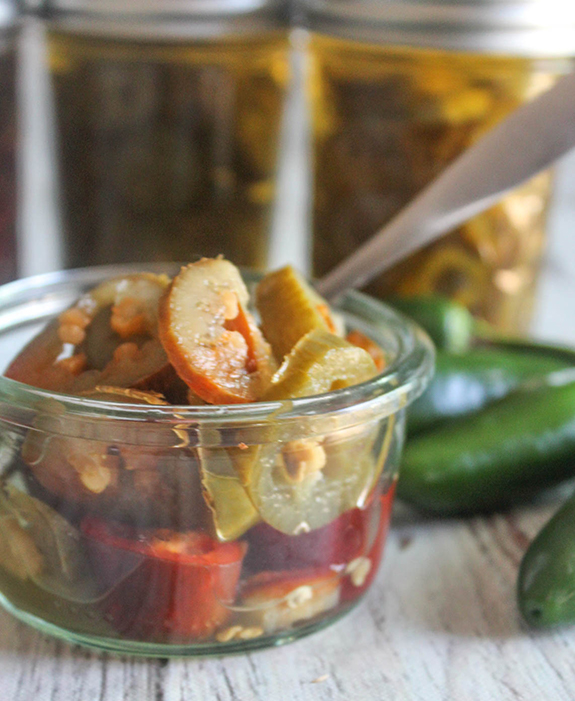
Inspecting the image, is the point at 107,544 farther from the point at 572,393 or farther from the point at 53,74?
the point at 53,74

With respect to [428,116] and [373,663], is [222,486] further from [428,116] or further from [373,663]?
[428,116]

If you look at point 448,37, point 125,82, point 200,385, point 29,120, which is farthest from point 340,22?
point 200,385

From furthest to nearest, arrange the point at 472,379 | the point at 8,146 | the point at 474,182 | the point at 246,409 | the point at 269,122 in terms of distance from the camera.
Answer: the point at 269,122, the point at 8,146, the point at 472,379, the point at 474,182, the point at 246,409

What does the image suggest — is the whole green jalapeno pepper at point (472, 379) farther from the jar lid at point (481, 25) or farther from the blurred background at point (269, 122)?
the jar lid at point (481, 25)

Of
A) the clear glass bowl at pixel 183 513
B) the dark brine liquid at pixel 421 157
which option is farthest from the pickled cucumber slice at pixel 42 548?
the dark brine liquid at pixel 421 157

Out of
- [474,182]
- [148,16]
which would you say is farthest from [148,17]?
[474,182]

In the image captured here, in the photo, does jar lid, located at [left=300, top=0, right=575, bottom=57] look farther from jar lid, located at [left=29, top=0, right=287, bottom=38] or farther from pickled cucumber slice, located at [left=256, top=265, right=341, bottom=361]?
pickled cucumber slice, located at [left=256, top=265, right=341, bottom=361]
